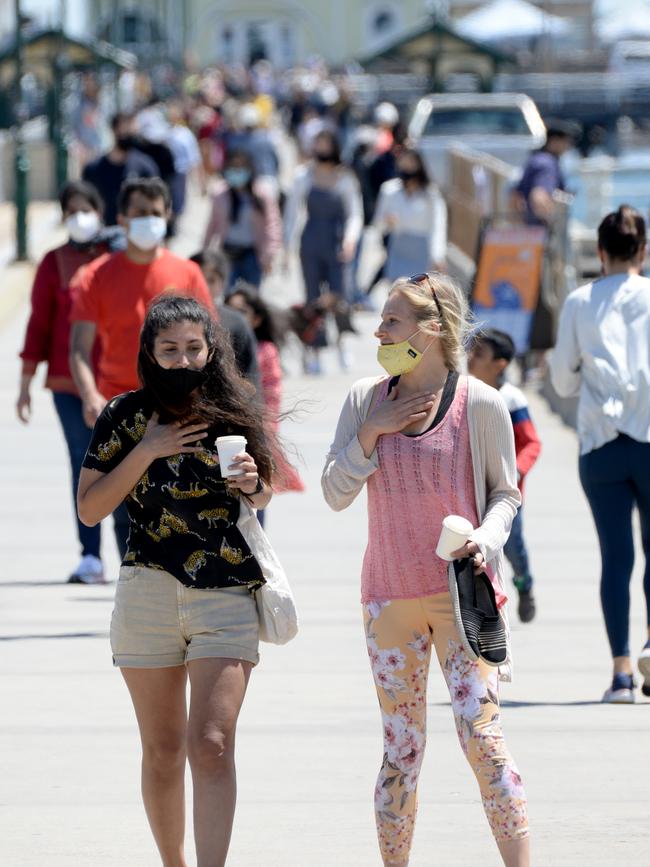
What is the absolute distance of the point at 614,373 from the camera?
7.00 meters

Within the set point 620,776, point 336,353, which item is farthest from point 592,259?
point 620,776

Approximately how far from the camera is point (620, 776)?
20.6 ft

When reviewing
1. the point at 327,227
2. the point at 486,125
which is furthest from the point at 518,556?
the point at 486,125

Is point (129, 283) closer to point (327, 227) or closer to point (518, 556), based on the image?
point (518, 556)

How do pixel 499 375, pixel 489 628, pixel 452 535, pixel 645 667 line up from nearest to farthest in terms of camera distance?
pixel 452 535 < pixel 489 628 < pixel 645 667 < pixel 499 375

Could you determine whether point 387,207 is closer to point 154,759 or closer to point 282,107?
point 154,759

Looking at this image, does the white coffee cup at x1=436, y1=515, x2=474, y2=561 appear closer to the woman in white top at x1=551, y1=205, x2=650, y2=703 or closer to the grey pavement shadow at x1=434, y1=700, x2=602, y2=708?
the woman in white top at x1=551, y1=205, x2=650, y2=703

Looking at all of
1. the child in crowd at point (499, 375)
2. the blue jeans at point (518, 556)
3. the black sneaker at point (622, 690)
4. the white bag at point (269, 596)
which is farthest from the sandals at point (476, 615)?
the blue jeans at point (518, 556)

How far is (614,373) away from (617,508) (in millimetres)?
474

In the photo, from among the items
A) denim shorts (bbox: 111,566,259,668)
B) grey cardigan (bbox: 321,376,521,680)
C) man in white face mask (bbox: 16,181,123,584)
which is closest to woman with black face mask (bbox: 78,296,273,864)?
denim shorts (bbox: 111,566,259,668)

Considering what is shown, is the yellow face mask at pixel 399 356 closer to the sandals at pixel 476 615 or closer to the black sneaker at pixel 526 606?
the sandals at pixel 476 615

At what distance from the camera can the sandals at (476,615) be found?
4777mm

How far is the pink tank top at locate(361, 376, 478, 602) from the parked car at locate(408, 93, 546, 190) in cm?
2551

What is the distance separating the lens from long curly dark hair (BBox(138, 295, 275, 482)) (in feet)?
16.0
